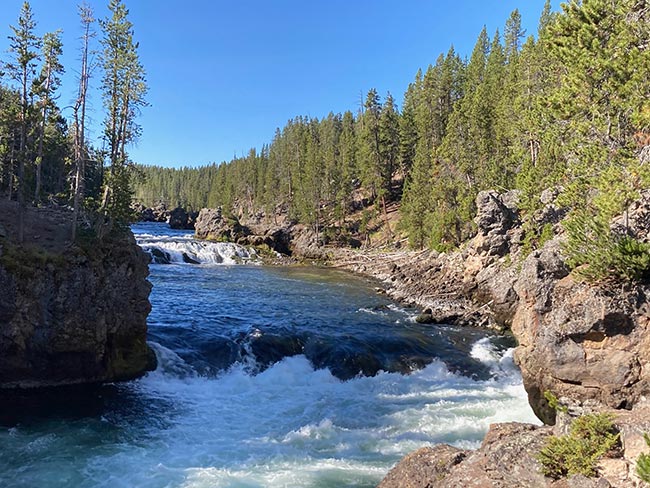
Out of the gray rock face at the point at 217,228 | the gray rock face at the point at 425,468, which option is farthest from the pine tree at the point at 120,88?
the gray rock face at the point at 217,228

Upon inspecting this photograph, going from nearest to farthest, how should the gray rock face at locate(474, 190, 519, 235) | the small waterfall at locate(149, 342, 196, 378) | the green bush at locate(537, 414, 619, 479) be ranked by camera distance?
the green bush at locate(537, 414, 619, 479)
the small waterfall at locate(149, 342, 196, 378)
the gray rock face at locate(474, 190, 519, 235)

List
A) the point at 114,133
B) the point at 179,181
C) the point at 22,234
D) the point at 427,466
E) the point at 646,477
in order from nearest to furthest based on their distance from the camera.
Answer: the point at 646,477, the point at 427,466, the point at 22,234, the point at 114,133, the point at 179,181

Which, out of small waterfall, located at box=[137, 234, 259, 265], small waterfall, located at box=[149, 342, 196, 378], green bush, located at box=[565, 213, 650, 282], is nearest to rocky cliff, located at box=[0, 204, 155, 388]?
small waterfall, located at box=[149, 342, 196, 378]

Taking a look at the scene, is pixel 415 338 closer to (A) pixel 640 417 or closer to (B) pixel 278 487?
(B) pixel 278 487

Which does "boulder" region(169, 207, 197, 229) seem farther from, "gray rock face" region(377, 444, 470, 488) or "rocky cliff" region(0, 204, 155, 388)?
"gray rock face" region(377, 444, 470, 488)

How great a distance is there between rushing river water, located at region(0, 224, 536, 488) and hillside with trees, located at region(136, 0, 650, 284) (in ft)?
26.5

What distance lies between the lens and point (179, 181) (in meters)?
182

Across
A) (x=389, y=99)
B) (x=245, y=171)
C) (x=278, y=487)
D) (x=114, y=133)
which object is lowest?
(x=278, y=487)

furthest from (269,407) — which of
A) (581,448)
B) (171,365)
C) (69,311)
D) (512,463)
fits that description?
(581,448)

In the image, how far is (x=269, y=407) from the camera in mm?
16234

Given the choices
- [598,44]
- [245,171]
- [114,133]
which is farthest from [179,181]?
[598,44]

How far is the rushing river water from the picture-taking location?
467 inches

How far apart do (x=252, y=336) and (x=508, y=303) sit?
16998 mm

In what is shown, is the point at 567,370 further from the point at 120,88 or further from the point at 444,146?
the point at 444,146
